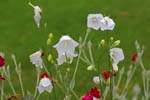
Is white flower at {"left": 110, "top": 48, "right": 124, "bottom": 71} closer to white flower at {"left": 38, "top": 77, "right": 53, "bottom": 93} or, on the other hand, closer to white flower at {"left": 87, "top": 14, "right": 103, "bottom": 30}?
white flower at {"left": 87, "top": 14, "right": 103, "bottom": 30}

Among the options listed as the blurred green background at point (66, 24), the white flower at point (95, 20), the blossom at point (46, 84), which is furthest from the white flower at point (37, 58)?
the blurred green background at point (66, 24)

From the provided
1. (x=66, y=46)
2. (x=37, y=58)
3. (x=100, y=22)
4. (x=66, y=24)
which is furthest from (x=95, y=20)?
(x=66, y=24)

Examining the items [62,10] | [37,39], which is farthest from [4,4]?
[37,39]

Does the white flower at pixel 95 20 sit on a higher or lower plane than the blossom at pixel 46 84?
higher

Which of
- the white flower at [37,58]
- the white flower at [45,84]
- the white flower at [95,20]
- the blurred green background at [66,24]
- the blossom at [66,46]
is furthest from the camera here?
the blurred green background at [66,24]

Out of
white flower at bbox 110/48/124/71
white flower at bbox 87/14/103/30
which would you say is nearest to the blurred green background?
white flower at bbox 110/48/124/71

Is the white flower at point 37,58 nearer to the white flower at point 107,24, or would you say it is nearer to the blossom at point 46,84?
the blossom at point 46,84
